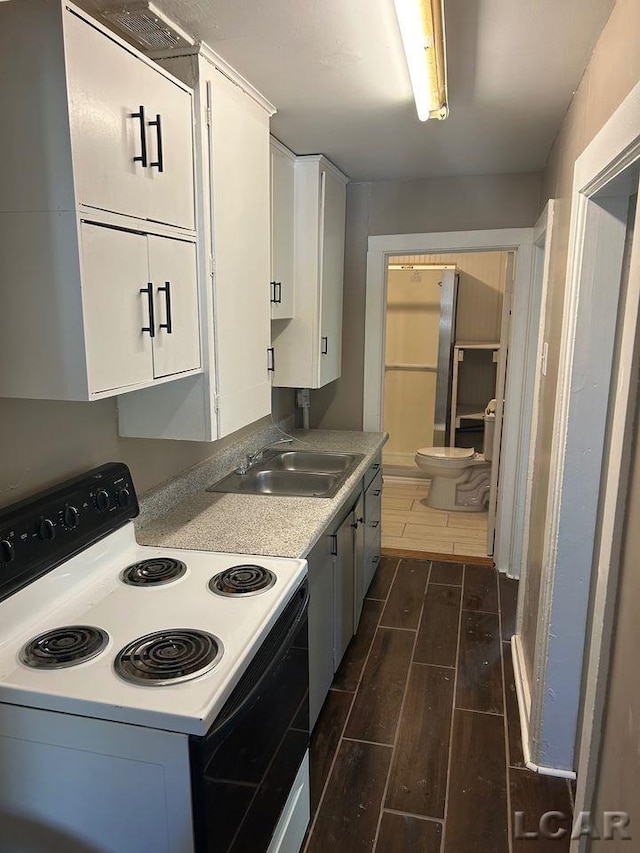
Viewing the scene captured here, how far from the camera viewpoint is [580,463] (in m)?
1.87

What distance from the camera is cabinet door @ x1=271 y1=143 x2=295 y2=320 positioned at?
2764mm

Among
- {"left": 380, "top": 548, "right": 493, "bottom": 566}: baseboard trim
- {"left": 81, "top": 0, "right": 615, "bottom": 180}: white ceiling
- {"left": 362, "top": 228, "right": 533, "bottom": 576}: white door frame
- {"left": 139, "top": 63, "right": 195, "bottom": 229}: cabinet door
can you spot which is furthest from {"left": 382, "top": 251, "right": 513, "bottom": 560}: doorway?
{"left": 139, "top": 63, "right": 195, "bottom": 229}: cabinet door

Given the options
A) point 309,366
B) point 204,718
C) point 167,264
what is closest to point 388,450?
point 309,366

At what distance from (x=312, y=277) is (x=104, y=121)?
174cm

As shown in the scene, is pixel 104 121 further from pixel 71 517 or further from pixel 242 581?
pixel 242 581

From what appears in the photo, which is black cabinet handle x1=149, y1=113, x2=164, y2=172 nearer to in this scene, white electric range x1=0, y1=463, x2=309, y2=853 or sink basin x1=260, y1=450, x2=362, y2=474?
white electric range x1=0, y1=463, x2=309, y2=853

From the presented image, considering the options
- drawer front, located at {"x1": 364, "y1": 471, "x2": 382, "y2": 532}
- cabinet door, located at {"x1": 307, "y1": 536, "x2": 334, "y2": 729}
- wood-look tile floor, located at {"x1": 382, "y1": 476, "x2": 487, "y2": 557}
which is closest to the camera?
cabinet door, located at {"x1": 307, "y1": 536, "x2": 334, "y2": 729}

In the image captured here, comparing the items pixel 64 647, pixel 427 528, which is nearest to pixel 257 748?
pixel 64 647

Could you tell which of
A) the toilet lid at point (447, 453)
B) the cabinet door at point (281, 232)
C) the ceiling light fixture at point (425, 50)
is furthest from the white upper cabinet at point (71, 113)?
the toilet lid at point (447, 453)

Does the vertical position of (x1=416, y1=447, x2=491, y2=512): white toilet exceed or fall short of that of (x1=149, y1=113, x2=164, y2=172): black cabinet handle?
it falls short

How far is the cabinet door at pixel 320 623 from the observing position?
83.8 inches

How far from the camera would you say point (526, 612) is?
8.84ft

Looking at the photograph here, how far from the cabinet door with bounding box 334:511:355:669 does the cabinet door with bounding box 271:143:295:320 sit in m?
1.08

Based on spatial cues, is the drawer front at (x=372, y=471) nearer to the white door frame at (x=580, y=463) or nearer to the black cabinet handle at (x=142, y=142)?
the white door frame at (x=580, y=463)
